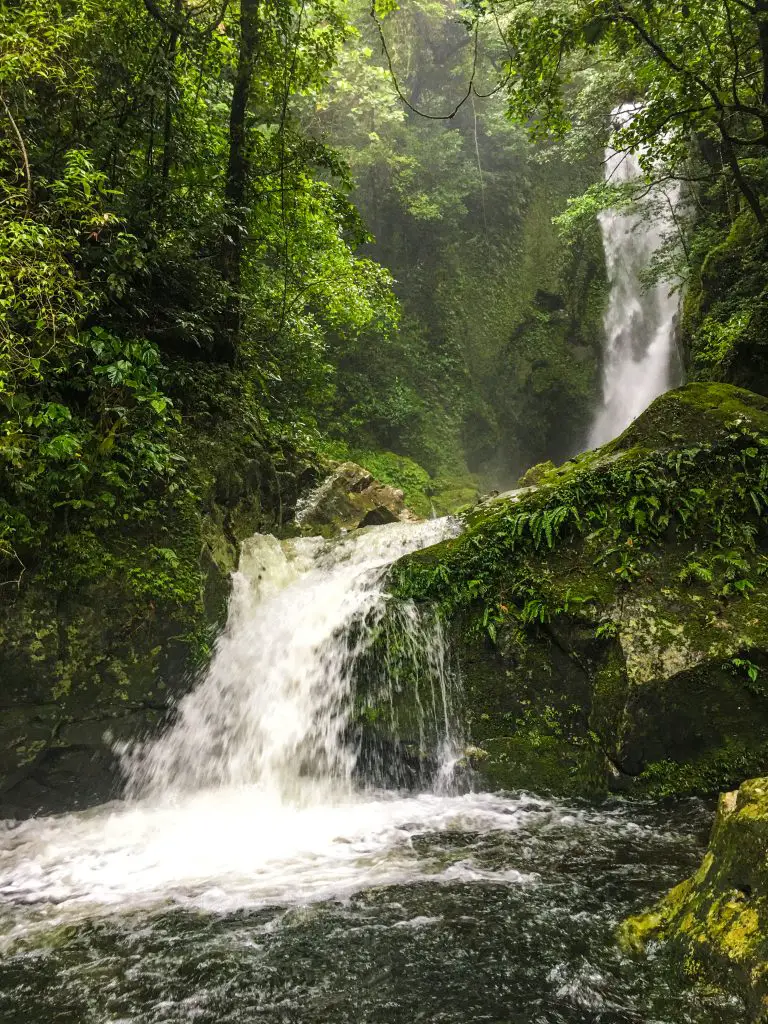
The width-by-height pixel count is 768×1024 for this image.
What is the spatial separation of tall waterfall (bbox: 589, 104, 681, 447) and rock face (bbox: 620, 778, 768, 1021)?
1606 cm

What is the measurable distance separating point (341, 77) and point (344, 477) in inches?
524

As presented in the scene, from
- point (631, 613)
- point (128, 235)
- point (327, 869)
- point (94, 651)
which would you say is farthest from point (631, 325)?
point (327, 869)

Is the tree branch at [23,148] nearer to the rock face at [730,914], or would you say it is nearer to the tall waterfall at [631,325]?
the rock face at [730,914]

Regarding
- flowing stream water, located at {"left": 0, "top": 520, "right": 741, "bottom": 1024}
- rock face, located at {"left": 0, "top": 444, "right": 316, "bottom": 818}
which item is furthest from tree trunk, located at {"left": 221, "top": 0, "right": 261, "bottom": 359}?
flowing stream water, located at {"left": 0, "top": 520, "right": 741, "bottom": 1024}

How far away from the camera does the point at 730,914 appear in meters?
2.36

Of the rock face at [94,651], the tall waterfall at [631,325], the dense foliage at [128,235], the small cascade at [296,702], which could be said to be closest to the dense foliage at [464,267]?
the tall waterfall at [631,325]

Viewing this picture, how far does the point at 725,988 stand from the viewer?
2256 mm

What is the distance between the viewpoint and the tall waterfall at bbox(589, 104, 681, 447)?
17.3 meters

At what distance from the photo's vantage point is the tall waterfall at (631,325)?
17.3m

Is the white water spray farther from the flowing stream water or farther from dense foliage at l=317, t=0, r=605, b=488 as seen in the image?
dense foliage at l=317, t=0, r=605, b=488

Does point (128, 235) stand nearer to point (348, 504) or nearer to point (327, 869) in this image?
point (327, 869)

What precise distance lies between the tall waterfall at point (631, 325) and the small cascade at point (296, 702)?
1353cm

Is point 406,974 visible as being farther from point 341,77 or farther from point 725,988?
point 341,77

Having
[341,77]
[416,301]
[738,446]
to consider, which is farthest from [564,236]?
[738,446]
